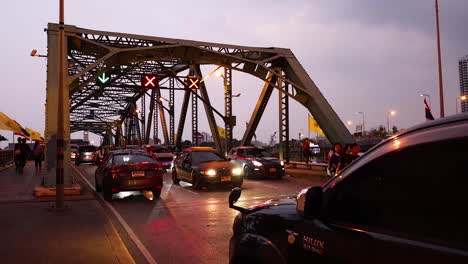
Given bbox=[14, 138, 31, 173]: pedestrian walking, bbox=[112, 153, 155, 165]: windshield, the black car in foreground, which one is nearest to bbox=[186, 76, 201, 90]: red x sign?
bbox=[112, 153, 155, 165]: windshield

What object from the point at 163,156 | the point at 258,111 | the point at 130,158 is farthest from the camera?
the point at 163,156

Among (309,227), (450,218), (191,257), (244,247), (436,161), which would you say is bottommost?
(191,257)

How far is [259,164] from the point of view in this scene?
72.4 feet

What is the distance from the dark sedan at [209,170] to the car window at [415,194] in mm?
14603

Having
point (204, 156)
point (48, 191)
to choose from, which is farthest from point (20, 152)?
point (204, 156)

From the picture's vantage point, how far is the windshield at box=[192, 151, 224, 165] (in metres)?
18.7

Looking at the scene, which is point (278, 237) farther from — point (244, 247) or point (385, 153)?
point (385, 153)

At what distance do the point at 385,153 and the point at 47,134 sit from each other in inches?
629

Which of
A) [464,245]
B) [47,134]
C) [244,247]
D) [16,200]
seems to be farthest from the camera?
[47,134]

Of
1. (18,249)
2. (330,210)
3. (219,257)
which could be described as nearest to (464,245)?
(330,210)

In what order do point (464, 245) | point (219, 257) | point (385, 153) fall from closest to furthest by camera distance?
1. point (464, 245)
2. point (385, 153)
3. point (219, 257)

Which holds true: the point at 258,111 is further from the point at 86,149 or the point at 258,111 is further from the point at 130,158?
the point at 86,149

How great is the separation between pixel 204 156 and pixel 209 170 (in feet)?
6.53

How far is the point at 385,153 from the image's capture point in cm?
242
